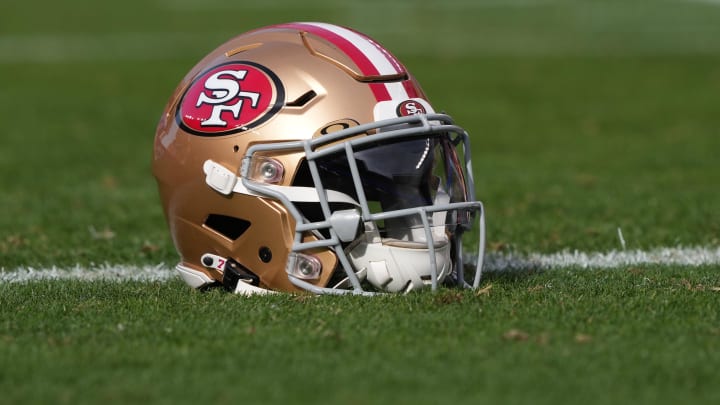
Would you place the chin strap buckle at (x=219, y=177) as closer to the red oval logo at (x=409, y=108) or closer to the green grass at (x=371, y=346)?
the green grass at (x=371, y=346)

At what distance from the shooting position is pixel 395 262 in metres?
4.41

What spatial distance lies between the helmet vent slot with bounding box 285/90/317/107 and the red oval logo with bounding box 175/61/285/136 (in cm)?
4

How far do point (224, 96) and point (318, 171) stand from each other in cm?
54

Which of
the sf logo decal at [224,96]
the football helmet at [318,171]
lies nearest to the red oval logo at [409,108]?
the football helmet at [318,171]

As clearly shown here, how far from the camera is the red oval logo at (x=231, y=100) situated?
444 cm

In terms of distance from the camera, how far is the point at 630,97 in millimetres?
14469

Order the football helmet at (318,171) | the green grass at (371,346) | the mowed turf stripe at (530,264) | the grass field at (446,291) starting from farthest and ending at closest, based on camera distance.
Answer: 1. the mowed turf stripe at (530,264)
2. the football helmet at (318,171)
3. the grass field at (446,291)
4. the green grass at (371,346)

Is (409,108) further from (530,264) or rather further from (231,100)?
(530,264)

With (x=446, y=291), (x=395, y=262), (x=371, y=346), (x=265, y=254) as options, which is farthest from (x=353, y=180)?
(x=371, y=346)


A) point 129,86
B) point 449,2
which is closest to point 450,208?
point 129,86

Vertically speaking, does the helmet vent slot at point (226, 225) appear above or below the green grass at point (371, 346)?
above

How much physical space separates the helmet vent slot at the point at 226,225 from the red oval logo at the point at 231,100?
37cm

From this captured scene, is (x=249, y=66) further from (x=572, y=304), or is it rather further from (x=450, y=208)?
(x=572, y=304)

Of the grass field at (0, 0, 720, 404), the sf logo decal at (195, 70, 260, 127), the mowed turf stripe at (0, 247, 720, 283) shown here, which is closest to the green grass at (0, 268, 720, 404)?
the grass field at (0, 0, 720, 404)
